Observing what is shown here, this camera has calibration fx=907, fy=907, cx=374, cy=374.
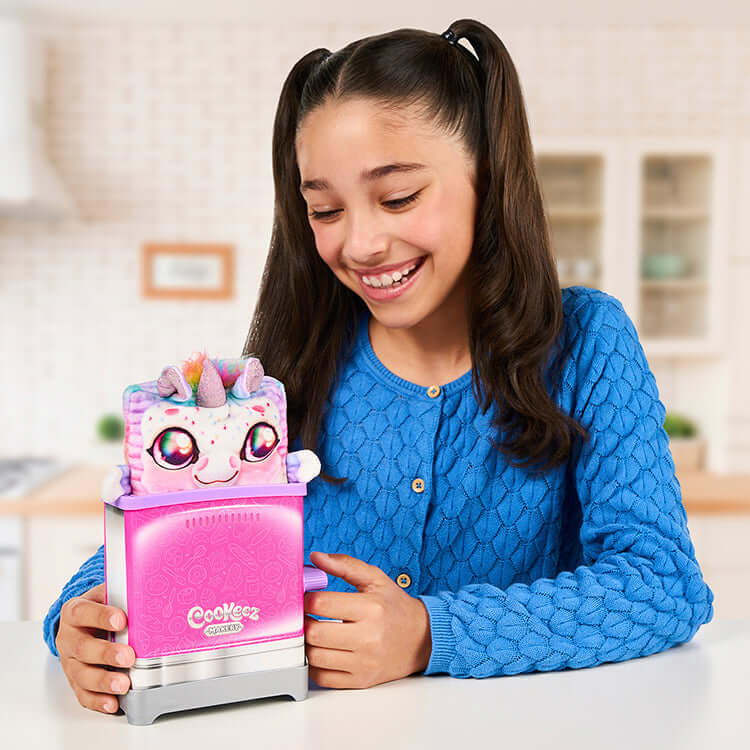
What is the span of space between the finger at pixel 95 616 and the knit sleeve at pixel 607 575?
28 centimetres

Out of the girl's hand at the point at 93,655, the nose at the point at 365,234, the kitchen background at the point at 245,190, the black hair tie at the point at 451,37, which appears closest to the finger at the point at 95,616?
the girl's hand at the point at 93,655

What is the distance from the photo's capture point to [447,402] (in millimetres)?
1142

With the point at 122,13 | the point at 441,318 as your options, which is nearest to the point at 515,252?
the point at 441,318

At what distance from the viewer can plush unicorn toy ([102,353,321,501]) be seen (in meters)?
0.69

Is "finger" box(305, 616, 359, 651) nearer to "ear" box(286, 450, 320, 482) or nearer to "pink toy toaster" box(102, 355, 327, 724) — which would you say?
"pink toy toaster" box(102, 355, 327, 724)

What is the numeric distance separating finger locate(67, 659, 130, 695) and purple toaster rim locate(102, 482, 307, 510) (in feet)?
0.45

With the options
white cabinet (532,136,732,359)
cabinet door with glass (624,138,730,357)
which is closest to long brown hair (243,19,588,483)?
white cabinet (532,136,732,359)

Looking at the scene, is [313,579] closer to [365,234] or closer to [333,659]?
[333,659]

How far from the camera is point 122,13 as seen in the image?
3.20 m

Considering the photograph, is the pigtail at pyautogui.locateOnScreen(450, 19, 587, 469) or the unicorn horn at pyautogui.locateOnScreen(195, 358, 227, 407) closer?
the unicorn horn at pyautogui.locateOnScreen(195, 358, 227, 407)

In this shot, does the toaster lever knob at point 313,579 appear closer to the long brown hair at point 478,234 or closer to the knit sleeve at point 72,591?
the knit sleeve at point 72,591

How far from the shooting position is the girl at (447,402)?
2.73ft

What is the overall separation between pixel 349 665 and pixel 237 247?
2.77m

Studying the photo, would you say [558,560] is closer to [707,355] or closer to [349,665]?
[349,665]
